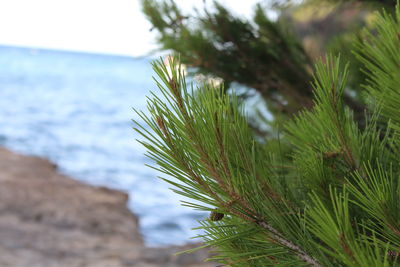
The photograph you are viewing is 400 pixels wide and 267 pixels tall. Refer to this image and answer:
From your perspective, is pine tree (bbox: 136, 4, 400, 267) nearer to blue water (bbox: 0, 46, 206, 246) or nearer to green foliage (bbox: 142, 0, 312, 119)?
green foliage (bbox: 142, 0, 312, 119)

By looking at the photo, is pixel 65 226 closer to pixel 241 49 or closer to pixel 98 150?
pixel 241 49

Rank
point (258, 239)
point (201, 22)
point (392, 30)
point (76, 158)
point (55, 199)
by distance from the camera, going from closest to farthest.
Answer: point (392, 30)
point (258, 239)
point (201, 22)
point (55, 199)
point (76, 158)

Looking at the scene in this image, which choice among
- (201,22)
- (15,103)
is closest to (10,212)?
(201,22)

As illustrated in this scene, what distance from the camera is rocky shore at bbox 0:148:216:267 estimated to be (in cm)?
453

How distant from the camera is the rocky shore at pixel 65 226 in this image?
4531mm

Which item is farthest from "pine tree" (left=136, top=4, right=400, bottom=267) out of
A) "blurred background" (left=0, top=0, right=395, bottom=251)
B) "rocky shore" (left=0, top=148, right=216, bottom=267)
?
"rocky shore" (left=0, top=148, right=216, bottom=267)

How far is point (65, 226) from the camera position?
6109mm

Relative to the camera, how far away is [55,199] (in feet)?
23.8

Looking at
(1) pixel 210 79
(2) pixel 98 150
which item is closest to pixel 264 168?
(1) pixel 210 79

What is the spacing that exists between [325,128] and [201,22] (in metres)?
1.33

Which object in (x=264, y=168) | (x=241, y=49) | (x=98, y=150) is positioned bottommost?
(x=98, y=150)

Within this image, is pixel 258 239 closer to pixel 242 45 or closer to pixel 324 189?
pixel 324 189

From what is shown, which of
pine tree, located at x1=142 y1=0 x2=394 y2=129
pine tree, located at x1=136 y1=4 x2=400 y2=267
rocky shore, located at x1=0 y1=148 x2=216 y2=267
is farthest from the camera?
rocky shore, located at x1=0 y1=148 x2=216 y2=267

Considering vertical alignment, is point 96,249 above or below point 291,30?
below
